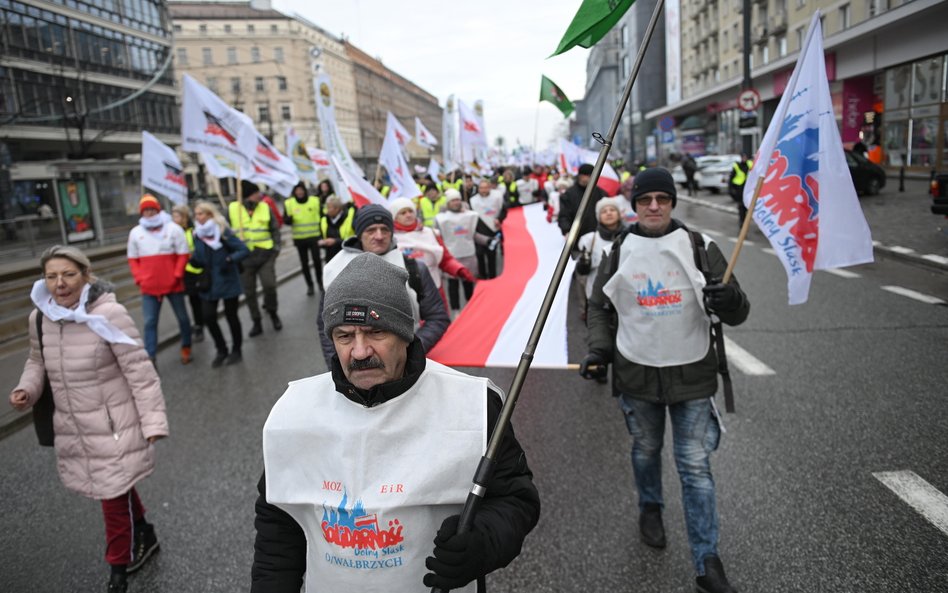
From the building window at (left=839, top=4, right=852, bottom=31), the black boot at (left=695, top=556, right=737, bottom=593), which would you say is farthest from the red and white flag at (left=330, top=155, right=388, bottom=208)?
the building window at (left=839, top=4, right=852, bottom=31)

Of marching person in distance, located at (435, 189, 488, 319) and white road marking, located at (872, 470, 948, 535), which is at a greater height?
marching person in distance, located at (435, 189, 488, 319)

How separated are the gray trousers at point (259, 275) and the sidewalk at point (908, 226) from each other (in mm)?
9702

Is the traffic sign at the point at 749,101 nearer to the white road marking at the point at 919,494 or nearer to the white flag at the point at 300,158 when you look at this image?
the white flag at the point at 300,158

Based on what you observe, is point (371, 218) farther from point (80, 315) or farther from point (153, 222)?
point (153, 222)

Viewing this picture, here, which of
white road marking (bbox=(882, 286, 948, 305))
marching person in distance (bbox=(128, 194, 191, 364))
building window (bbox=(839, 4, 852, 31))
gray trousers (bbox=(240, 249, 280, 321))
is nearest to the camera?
marching person in distance (bbox=(128, 194, 191, 364))

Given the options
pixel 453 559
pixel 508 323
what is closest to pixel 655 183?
pixel 453 559

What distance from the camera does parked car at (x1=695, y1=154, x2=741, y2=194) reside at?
97.3ft

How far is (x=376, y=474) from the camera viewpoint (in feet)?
5.82

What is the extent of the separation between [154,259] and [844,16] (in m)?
33.5

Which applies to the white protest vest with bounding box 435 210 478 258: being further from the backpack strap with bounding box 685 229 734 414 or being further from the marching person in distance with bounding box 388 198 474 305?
the backpack strap with bounding box 685 229 734 414

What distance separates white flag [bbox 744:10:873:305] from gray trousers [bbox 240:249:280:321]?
6.98 meters

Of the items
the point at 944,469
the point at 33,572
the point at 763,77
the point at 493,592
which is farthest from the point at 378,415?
the point at 763,77

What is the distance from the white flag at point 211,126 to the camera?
864 cm

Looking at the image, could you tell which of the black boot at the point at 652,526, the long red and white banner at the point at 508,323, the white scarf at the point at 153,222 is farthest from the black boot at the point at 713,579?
the white scarf at the point at 153,222
